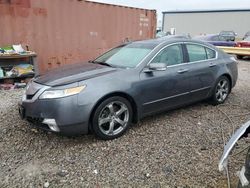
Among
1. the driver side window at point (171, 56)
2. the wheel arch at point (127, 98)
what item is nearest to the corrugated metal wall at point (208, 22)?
the driver side window at point (171, 56)

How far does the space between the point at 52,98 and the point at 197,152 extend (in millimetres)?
2114

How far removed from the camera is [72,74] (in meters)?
4.06

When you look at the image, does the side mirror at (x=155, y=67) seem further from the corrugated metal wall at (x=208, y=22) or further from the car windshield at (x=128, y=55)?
the corrugated metal wall at (x=208, y=22)

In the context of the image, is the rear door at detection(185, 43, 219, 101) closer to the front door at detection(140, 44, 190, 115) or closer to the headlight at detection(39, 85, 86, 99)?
the front door at detection(140, 44, 190, 115)

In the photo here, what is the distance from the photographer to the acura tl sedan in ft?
11.8

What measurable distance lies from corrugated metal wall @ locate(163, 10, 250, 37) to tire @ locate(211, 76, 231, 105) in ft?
112

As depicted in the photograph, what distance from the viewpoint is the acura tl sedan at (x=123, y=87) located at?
361 cm

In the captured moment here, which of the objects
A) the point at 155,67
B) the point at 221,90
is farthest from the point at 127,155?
the point at 221,90

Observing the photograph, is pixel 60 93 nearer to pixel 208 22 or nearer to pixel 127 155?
pixel 127 155

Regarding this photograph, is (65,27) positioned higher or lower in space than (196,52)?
higher

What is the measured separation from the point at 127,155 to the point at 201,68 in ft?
8.05

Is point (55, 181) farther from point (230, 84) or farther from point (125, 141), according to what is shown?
point (230, 84)

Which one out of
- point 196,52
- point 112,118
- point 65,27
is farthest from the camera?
point 65,27

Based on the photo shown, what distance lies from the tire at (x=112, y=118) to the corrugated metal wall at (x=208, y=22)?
1446 inches
